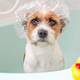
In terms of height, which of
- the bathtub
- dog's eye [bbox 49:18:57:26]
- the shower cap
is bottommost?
the bathtub

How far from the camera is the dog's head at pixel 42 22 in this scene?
95 centimetres

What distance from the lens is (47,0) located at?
1.15 meters

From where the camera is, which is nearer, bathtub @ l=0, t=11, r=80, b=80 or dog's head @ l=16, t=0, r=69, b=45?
dog's head @ l=16, t=0, r=69, b=45

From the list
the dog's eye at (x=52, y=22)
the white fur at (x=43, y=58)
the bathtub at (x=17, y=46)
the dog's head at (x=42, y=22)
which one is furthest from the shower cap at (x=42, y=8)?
the bathtub at (x=17, y=46)

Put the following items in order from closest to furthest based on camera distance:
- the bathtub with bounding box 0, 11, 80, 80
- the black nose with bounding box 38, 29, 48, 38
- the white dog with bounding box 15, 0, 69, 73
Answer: the black nose with bounding box 38, 29, 48, 38
the white dog with bounding box 15, 0, 69, 73
the bathtub with bounding box 0, 11, 80, 80

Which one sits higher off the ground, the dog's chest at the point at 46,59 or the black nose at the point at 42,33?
the black nose at the point at 42,33

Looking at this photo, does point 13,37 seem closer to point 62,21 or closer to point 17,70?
point 17,70

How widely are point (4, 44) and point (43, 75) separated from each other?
114 cm

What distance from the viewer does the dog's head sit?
3.12 ft

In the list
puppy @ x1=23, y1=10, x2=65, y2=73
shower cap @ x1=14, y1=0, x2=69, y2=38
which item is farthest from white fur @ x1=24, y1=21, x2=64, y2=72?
shower cap @ x1=14, y1=0, x2=69, y2=38

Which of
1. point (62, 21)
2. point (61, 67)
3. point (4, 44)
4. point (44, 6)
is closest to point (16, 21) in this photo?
point (44, 6)

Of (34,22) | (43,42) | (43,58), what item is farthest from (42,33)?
Result: (43,58)

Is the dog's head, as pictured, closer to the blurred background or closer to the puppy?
the puppy

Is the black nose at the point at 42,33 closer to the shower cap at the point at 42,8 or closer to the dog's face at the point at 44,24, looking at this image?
the dog's face at the point at 44,24
